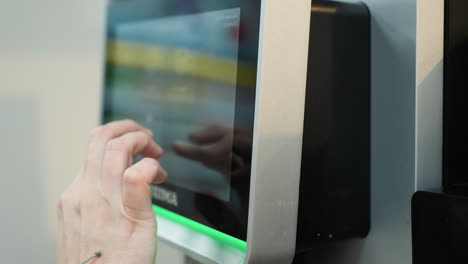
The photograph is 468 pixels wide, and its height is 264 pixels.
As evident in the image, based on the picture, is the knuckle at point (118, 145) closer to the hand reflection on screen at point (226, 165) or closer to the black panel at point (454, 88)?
the hand reflection on screen at point (226, 165)

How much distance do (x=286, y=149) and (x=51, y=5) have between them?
2.76ft

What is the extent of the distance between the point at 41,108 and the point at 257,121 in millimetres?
760

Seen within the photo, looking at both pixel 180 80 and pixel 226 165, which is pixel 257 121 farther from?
pixel 180 80

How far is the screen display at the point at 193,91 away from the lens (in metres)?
0.48

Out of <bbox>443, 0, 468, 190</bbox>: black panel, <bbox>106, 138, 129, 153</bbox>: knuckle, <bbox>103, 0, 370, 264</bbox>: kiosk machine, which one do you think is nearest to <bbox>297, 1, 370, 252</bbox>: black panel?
<bbox>103, 0, 370, 264</bbox>: kiosk machine

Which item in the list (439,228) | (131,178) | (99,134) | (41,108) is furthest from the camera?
(41,108)

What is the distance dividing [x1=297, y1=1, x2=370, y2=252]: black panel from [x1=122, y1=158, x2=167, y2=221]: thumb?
0.55 feet

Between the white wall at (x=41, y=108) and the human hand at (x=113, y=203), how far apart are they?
474mm

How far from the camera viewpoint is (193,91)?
0.59 metres

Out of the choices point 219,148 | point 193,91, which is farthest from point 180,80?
point 219,148

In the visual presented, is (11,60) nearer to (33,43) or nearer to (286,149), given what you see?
(33,43)

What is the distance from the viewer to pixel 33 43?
1.00 metres

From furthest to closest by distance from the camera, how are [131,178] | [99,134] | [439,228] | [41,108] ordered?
[41,108] < [99,134] < [131,178] < [439,228]

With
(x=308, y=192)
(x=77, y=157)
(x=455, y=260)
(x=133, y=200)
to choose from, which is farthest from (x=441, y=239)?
(x=77, y=157)
